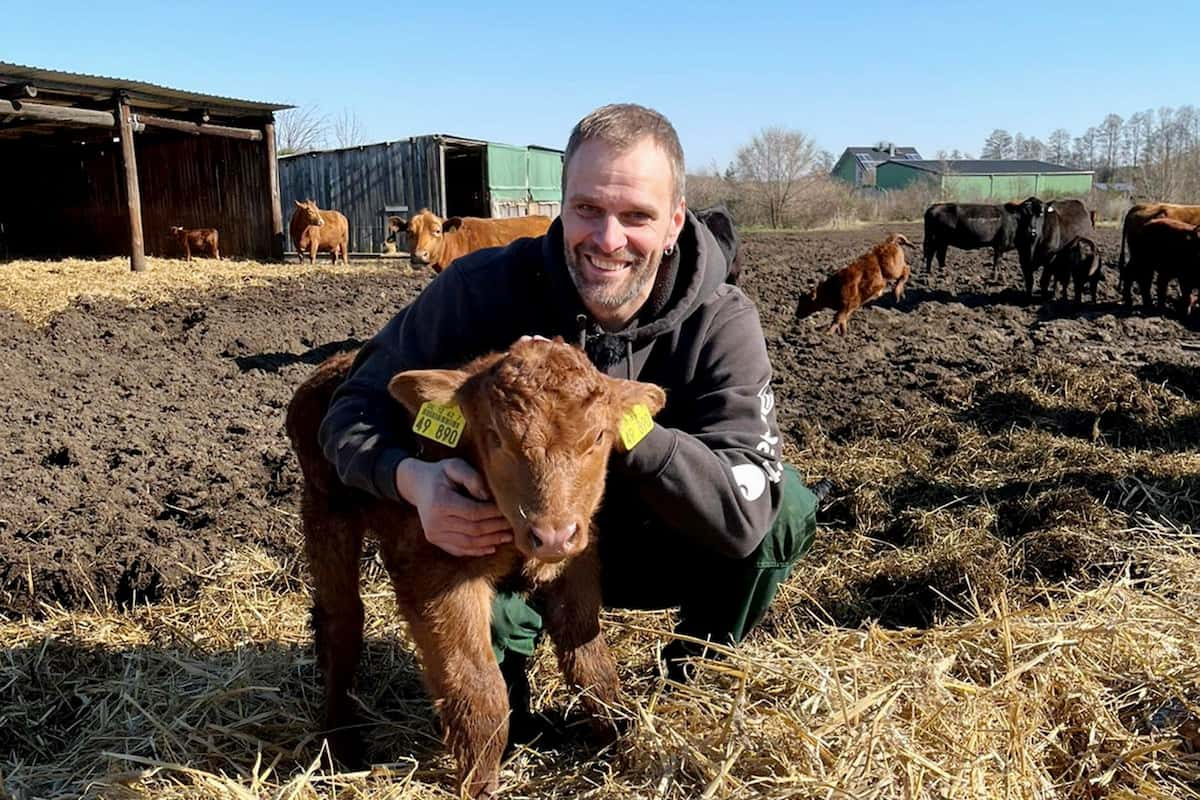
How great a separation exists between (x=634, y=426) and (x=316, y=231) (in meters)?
20.2

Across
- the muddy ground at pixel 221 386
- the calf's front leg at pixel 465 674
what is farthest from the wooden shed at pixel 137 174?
the calf's front leg at pixel 465 674

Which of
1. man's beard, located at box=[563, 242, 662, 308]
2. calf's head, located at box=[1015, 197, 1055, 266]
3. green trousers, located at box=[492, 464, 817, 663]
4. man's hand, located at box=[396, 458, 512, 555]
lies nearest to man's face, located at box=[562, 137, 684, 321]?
man's beard, located at box=[563, 242, 662, 308]

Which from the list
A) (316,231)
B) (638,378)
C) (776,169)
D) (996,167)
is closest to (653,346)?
(638,378)

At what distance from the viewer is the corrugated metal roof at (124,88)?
15.7m

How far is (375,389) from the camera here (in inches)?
122

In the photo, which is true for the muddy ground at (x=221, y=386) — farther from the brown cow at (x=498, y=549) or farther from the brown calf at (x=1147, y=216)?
the brown calf at (x=1147, y=216)

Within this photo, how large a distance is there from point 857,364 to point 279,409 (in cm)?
610

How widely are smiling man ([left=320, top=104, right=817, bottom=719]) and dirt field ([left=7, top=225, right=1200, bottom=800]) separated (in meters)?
0.38

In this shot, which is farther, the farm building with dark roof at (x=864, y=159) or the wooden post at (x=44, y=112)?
the farm building with dark roof at (x=864, y=159)

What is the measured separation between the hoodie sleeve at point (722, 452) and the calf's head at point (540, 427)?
0.16 meters

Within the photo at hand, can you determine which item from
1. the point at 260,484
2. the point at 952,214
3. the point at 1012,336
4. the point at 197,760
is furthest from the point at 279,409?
the point at 952,214

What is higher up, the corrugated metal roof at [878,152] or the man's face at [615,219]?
the corrugated metal roof at [878,152]

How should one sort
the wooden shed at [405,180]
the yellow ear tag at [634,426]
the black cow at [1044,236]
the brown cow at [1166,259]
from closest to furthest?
1. the yellow ear tag at [634,426]
2. the brown cow at [1166,259]
3. the black cow at [1044,236]
4. the wooden shed at [405,180]

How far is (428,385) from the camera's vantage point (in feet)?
8.84
